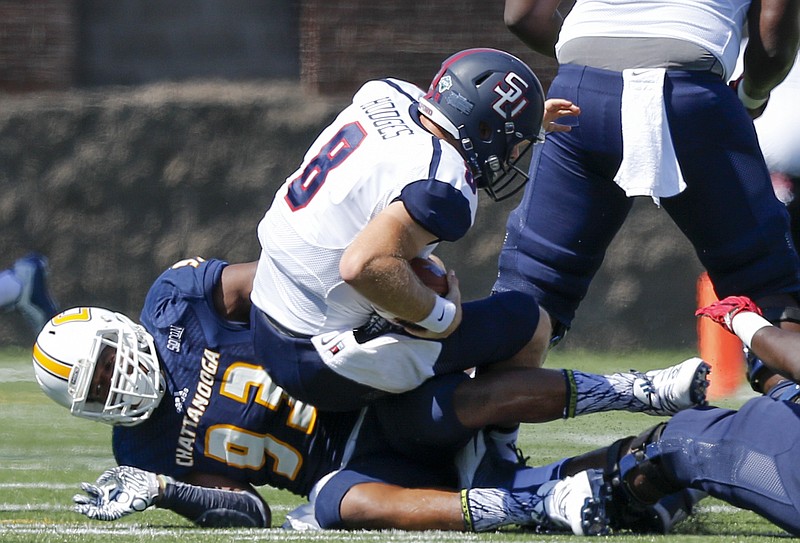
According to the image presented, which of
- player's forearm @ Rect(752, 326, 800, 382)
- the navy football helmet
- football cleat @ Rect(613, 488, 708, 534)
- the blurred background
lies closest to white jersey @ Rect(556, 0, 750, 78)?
the navy football helmet

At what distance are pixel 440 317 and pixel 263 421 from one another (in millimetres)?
661

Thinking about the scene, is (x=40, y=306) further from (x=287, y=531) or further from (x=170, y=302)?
(x=287, y=531)

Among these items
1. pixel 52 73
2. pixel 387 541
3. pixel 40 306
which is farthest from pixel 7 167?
pixel 387 541

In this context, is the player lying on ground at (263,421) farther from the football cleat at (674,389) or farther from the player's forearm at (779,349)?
the player's forearm at (779,349)

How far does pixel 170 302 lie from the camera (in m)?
4.13

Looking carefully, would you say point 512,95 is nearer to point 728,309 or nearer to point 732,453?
point 728,309

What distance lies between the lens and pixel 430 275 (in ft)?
12.4

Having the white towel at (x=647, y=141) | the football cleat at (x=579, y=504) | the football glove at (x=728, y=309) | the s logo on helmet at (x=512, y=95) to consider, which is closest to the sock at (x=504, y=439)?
the football cleat at (x=579, y=504)

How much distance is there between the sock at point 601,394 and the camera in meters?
3.73

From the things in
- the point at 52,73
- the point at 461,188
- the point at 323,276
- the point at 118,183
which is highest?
the point at 461,188

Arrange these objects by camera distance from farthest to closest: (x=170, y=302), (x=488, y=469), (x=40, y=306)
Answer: (x=40, y=306) → (x=170, y=302) → (x=488, y=469)

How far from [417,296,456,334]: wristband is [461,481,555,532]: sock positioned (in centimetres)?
43

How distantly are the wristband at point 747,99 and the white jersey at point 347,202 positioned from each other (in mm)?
1132

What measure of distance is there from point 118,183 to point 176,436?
499 cm
